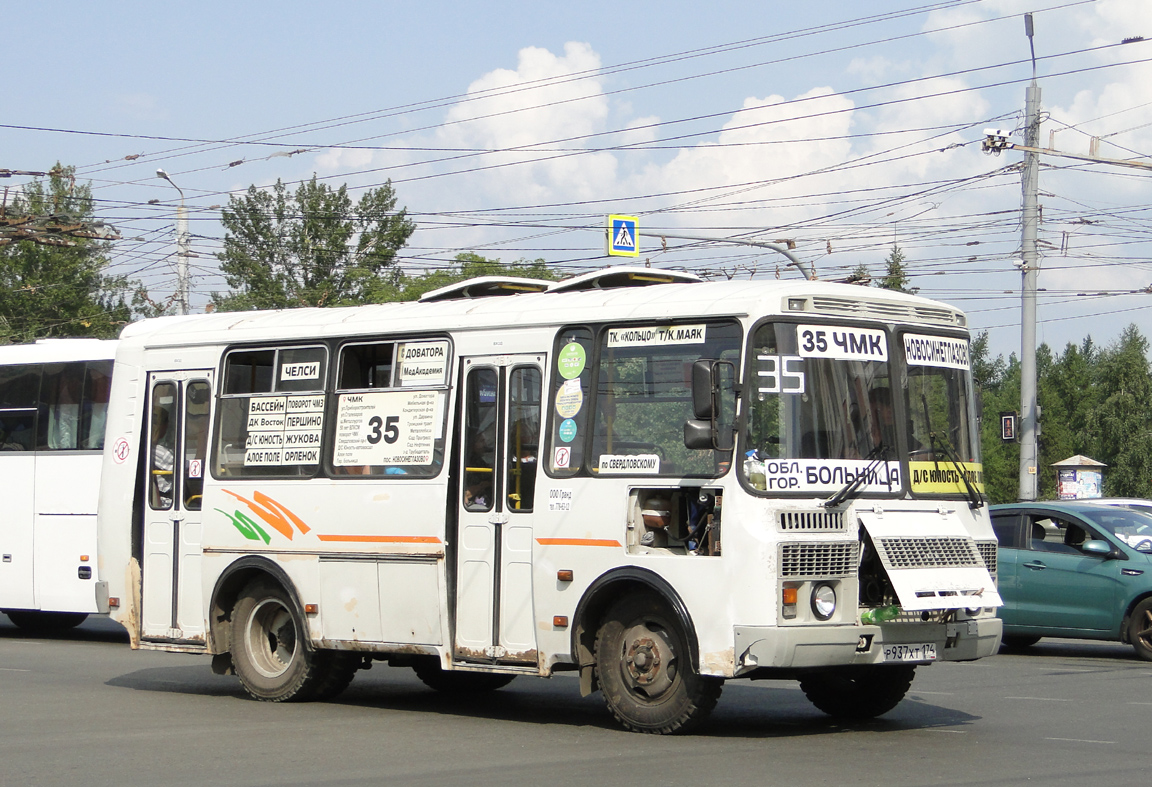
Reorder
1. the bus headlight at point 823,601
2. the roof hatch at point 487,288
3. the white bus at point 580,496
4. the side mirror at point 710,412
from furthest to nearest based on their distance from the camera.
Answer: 1. the roof hatch at point 487,288
2. the white bus at point 580,496
3. the bus headlight at point 823,601
4. the side mirror at point 710,412

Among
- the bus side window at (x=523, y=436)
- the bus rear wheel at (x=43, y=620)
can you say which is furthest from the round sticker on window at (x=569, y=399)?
the bus rear wheel at (x=43, y=620)

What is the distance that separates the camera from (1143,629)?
1650 cm

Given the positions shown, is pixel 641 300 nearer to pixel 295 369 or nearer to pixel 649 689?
pixel 649 689

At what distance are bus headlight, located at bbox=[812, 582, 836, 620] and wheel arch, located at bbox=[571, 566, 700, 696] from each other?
794mm

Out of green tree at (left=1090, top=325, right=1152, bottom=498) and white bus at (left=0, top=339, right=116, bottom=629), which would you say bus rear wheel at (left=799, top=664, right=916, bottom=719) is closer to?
white bus at (left=0, top=339, right=116, bottom=629)

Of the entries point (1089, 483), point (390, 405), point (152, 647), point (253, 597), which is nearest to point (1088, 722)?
point (390, 405)

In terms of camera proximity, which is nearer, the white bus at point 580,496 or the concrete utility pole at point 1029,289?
the white bus at point 580,496

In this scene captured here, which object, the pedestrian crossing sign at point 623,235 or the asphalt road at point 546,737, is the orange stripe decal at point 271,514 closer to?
the asphalt road at point 546,737

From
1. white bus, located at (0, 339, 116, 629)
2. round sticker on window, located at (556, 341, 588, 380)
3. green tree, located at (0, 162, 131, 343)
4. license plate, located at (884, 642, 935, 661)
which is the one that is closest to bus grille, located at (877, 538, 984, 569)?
license plate, located at (884, 642, 935, 661)

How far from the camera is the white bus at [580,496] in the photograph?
10.0 meters

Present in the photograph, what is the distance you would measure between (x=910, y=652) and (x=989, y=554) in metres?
1.19

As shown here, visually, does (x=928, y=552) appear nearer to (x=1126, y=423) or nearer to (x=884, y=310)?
(x=884, y=310)

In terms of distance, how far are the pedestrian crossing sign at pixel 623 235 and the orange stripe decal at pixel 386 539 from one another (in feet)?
61.5

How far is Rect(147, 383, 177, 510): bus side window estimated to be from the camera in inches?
535
